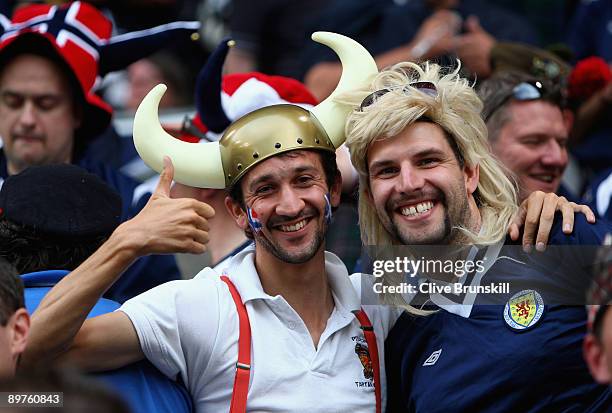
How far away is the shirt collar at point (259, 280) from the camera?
395 cm

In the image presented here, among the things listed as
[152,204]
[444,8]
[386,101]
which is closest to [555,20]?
[444,8]

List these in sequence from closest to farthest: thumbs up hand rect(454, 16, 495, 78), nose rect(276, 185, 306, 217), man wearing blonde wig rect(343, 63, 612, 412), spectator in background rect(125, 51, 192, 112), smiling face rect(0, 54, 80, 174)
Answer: man wearing blonde wig rect(343, 63, 612, 412)
nose rect(276, 185, 306, 217)
smiling face rect(0, 54, 80, 174)
thumbs up hand rect(454, 16, 495, 78)
spectator in background rect(125, 51, 192, 112)

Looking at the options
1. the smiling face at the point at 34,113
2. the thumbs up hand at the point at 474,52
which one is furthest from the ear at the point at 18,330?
the thumbs up hand at the point at 474,52

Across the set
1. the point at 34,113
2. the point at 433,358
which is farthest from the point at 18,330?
the point at 34,113

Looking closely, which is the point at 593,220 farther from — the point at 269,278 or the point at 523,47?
the point at 523,47

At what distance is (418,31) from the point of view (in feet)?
22.9

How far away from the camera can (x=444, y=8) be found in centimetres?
695

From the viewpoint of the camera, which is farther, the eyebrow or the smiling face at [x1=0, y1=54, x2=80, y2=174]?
the smiling face at [x1=0, y1=54, x2=80, y2=174]

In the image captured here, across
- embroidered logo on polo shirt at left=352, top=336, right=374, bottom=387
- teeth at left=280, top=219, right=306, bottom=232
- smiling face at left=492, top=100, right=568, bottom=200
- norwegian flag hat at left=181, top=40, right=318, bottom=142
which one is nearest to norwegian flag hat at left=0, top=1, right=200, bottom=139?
norwegian flag hat at left=181, top=40, right=318, bottom=142

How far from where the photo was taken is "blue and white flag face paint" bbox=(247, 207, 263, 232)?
3951mm

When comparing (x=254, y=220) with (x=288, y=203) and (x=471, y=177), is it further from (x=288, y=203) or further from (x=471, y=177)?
(x=471, y=177)

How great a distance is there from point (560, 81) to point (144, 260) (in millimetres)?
2501

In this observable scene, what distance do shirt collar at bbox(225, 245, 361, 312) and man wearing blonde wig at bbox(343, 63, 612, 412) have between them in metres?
0.18

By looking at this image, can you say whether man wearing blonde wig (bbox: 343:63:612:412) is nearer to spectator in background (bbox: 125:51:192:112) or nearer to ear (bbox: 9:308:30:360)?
ear (bbox: 9:308:30:360)
